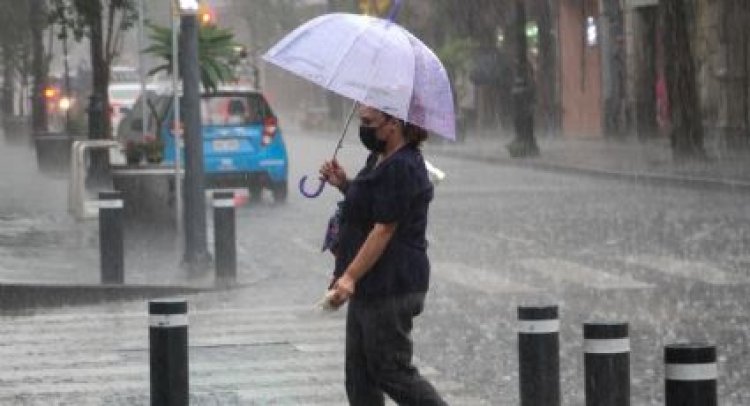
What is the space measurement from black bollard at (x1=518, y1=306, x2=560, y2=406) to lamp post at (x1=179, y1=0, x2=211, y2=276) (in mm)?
8846

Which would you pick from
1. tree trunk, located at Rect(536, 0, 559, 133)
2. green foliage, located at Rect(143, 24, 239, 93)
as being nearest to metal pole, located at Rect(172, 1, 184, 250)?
green foliage, located at Rect(143, 24, 239, 93)

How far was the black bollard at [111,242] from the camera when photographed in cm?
1566

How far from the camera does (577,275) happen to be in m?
16.1

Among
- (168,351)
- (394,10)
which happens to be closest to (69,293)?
(168,351)

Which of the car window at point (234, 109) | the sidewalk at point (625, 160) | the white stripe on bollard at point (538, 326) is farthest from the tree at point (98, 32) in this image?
the white stripe on bollard at point (538, 326)

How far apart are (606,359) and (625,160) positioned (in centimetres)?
2770

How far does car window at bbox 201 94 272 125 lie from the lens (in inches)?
1061

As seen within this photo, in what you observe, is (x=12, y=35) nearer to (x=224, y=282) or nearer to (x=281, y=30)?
(x=281, y=30)

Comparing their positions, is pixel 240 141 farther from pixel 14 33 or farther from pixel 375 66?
pixel 14 33

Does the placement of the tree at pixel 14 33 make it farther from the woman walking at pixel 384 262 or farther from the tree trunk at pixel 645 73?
the woman walking at pixel 384 262

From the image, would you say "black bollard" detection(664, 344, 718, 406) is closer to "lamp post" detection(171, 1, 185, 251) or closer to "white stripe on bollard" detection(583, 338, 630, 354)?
"white stripe on bollard" detection(583, 338, 630, 354)

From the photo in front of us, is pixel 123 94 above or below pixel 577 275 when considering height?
above

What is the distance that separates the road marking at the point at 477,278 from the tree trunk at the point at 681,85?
45.7 ft

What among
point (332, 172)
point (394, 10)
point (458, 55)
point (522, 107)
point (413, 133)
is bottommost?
point (332, 172)
